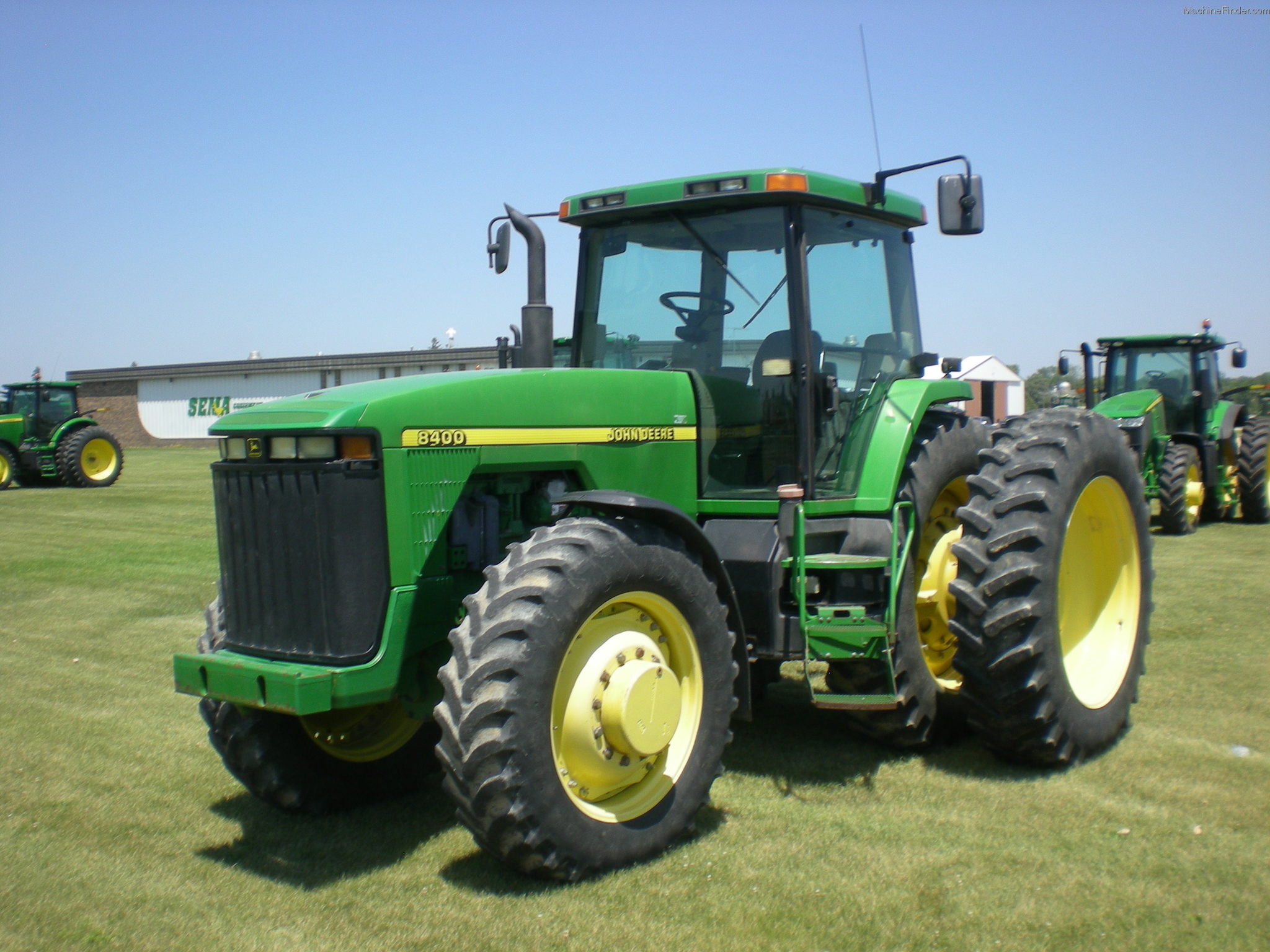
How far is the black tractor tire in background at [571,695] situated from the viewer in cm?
333

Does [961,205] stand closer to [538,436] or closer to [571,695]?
[538,436]

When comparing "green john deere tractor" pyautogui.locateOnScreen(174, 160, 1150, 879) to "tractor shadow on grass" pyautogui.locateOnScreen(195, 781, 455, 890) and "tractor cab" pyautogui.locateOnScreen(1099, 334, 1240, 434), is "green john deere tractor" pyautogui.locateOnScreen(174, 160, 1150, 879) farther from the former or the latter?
"tractor cab" pyautogui.locateOnScreen(1099, 334, 1240, 434)

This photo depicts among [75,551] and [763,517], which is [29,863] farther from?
[75,551]

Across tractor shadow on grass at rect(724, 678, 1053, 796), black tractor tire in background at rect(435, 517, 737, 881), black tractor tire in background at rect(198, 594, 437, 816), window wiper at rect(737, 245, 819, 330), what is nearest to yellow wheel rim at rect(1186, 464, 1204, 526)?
tractor shadow on grass at rect(724, 678, 1053, 796)

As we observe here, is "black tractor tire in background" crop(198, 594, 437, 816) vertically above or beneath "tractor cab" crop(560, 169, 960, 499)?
beneath

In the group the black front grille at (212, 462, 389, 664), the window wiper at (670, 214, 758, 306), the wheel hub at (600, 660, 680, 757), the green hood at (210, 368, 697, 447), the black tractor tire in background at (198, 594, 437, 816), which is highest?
the window wiper at (670, 214, 758, 306)

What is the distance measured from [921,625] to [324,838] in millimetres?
2729

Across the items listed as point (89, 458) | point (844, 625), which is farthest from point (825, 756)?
point (89, 458)

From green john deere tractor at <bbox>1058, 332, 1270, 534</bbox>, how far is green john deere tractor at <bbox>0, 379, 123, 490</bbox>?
1763cm

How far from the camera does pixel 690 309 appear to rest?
493 cm

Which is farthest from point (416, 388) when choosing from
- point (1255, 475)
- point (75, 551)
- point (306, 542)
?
point (1255, 475)

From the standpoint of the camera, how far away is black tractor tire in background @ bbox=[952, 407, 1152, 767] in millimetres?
4375

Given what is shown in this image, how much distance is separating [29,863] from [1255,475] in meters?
14.2

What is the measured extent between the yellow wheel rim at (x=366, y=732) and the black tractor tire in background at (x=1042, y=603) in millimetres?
2205
